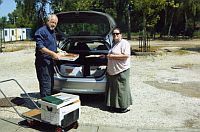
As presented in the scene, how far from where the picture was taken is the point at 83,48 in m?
7.84

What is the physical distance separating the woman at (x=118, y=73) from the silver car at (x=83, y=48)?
1.20 feet

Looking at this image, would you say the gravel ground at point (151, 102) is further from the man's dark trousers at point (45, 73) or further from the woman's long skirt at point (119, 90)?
the man's dark trousers at point (45, 73)

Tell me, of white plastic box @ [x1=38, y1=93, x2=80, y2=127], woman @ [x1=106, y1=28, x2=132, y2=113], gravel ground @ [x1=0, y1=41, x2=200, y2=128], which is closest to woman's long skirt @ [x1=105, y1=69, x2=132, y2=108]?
woman @ [x1=106, y1=28, x2=132, y2=113]

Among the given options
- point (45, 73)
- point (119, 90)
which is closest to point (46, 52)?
point (45, 73)

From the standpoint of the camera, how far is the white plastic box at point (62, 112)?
5262mm

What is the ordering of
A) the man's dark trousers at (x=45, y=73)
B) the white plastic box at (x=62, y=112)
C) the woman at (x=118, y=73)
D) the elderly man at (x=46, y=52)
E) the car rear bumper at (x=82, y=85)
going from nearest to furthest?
the white plastic box at (x=62, y=112), the elderly man at (x=46, y=52), the man's dark trousers at (x=45, y=73), the woman at (x=118, y=73), the car rear bumper at (x=82, y=85)

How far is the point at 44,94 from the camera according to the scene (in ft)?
20.9

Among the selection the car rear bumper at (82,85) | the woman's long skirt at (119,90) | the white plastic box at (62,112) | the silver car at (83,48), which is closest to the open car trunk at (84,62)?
the silver car at (83,48)

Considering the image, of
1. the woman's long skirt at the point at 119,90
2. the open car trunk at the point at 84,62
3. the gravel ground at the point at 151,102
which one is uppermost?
the open car trunk at the point at 84,62

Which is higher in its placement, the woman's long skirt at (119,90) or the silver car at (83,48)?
the silver car at (83,48)

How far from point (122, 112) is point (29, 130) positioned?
2.01m

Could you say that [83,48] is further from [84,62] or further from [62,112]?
[62,112]

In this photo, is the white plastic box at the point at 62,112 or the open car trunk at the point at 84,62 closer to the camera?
the white plastic box at the point at 62,112

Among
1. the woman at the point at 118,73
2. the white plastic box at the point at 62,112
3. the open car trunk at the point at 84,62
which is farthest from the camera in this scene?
the open car trunk at the point at 84,62
